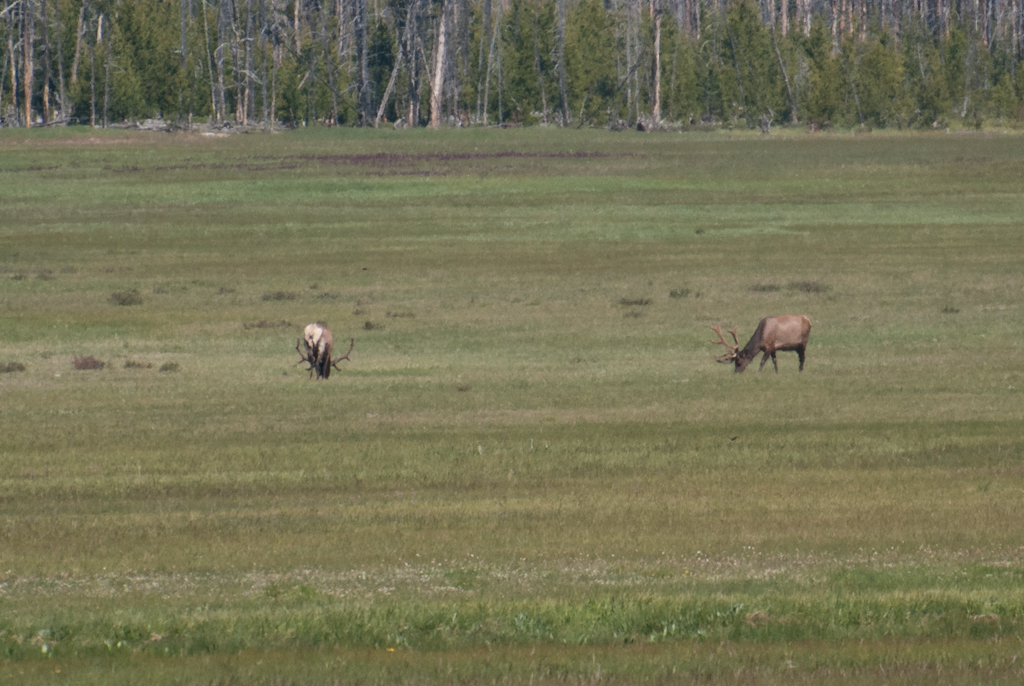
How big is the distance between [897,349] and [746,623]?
72.5ft

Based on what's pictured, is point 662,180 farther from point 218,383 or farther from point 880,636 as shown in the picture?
point 880,636

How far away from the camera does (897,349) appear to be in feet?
103

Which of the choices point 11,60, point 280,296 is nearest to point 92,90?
point 11,60

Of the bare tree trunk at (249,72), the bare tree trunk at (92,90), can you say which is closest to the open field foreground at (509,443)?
the bare tree trunk at (92,90)

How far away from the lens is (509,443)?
20.9m

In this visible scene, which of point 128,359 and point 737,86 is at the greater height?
point 737,86

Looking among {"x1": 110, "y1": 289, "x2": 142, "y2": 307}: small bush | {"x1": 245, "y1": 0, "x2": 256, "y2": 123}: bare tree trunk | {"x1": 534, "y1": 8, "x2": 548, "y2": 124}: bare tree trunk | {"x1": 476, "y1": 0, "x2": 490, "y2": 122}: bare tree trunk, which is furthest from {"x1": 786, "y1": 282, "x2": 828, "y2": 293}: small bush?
{"x1": 476, "y1": 0, "x2": 490, "y2": 122}: bare tree trunk

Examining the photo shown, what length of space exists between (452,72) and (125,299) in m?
78.4

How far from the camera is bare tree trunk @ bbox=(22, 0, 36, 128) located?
10081 centimetres

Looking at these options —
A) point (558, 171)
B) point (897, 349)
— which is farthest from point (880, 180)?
point (897, 349)

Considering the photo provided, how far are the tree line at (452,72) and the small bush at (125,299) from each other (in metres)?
58.9

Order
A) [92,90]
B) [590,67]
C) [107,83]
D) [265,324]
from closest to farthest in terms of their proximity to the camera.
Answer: [265,324] → [92,90] → [107,83] → [590,67]

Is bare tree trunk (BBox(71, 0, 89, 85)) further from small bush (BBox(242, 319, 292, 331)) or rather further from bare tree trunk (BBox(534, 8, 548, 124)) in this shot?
small bush (BBox(242, 319, 292, 331))

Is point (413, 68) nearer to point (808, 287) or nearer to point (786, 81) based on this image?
point (786, 81)
